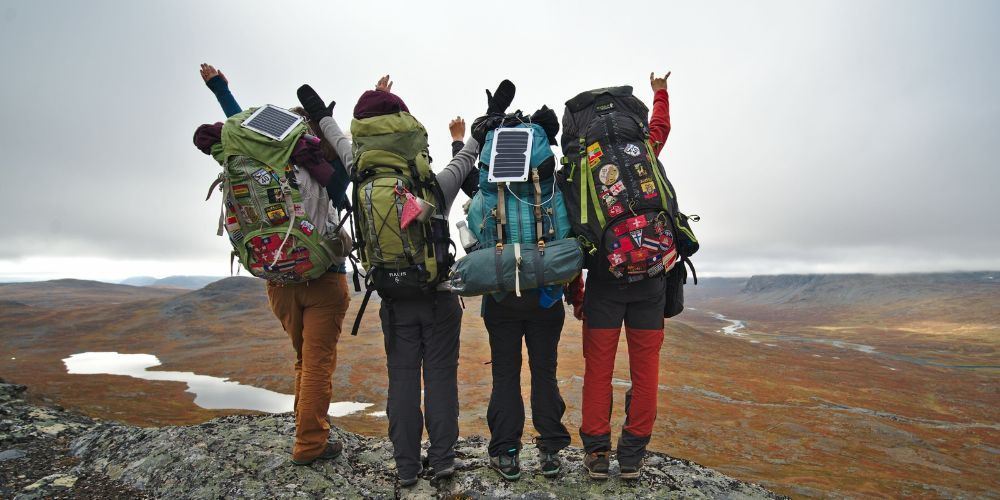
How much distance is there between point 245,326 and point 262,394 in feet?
118

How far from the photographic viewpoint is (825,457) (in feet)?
65.1

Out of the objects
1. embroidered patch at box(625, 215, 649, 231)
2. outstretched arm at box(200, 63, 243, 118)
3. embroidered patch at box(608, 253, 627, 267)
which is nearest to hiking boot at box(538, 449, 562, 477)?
embroidered patch at box(608, 253, 627, 267)

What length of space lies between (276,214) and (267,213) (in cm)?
8

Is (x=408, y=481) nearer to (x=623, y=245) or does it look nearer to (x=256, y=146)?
(x=623, y=245)

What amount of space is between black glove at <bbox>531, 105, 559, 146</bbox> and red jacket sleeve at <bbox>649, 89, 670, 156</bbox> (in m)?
0.98

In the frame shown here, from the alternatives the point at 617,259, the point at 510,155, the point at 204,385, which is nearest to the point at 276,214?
the point at 510,155

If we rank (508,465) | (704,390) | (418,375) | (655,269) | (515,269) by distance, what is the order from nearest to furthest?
(515,269) < (655,269) < (418,375) < (508,465) < (704,390)

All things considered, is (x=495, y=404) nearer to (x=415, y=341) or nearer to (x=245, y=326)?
(x=415, y=341)

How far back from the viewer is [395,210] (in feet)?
12.1

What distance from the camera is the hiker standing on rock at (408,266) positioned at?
3771 millimetres

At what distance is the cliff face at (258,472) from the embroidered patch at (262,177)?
2.84m

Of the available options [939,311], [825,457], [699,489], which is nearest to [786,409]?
[825,457]

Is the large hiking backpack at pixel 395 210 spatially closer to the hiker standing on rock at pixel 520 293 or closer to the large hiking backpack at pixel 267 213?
the hiker standing on rock at pixel 520 293

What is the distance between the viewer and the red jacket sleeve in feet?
14.3
